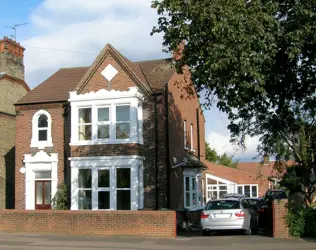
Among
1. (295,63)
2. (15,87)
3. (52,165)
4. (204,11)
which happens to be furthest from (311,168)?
(15,87)

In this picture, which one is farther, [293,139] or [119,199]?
[119,199]

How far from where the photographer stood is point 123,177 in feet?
82.7

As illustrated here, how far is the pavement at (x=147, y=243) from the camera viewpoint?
16484 millimetres

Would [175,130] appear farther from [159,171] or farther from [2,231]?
[2,231]

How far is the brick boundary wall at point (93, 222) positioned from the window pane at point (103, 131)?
5.78m

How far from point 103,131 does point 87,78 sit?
288 centimetres

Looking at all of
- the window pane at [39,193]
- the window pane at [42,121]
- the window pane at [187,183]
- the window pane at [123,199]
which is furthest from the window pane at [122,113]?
the window pane at [39,193]

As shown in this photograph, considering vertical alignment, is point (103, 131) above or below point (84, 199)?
above

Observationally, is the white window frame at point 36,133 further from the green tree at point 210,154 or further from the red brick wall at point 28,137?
the green tree at point 210,154

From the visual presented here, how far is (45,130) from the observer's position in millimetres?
27922

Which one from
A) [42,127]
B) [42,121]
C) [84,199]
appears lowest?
[84,199]

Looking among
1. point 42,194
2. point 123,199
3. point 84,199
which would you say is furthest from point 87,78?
point 42,194

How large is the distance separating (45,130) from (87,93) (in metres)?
3.75

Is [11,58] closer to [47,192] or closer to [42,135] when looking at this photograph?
[42,135]
